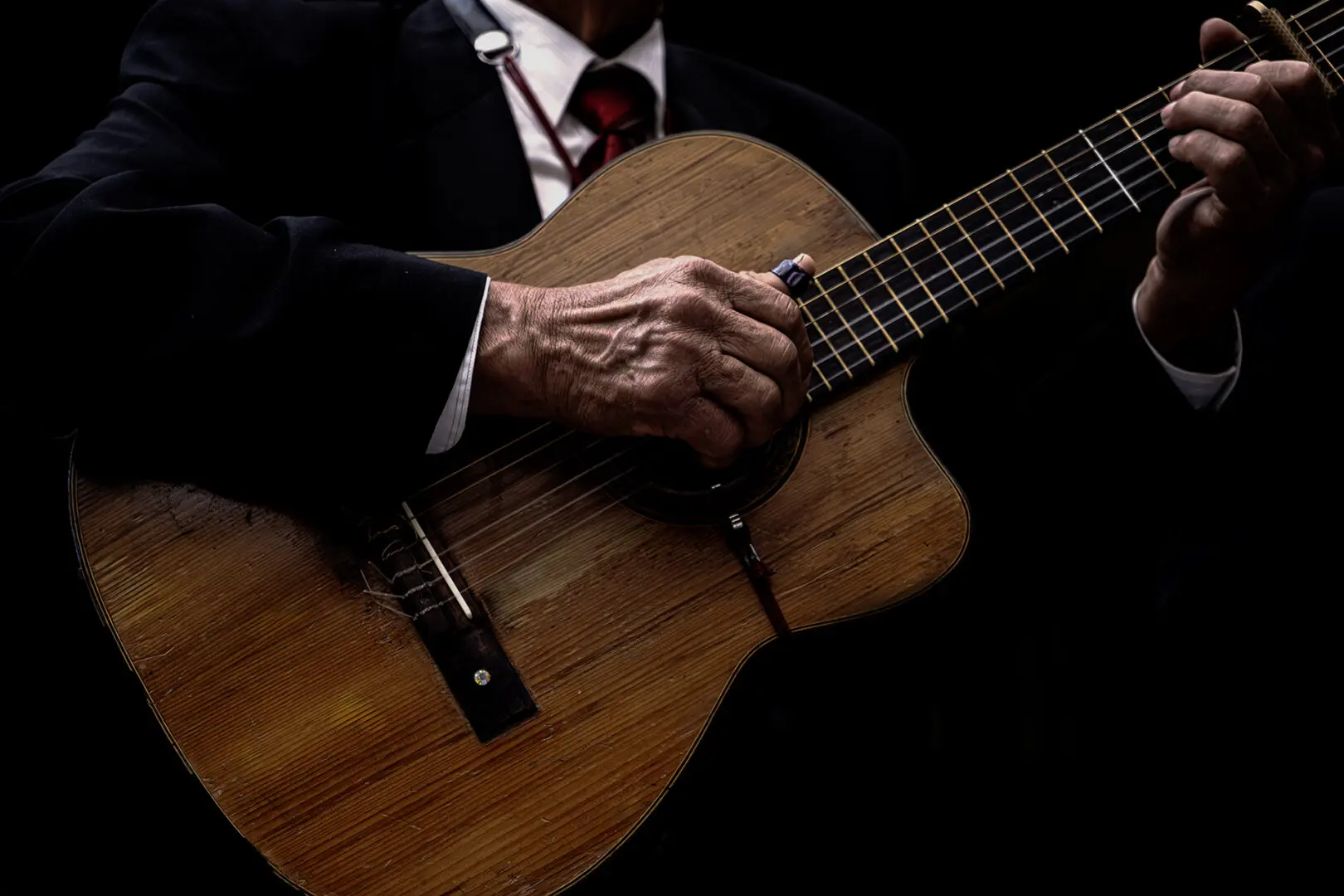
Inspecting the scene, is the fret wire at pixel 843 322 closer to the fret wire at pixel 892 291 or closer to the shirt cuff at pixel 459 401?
the fret wire at pixel 892 291

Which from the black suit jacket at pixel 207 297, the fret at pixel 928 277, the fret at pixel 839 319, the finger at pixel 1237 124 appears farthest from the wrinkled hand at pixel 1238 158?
the black suit jacket at pixel 207 297

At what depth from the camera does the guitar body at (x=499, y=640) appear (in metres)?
1.08

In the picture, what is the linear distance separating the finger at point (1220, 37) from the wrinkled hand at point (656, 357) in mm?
734

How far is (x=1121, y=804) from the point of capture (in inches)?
68.4

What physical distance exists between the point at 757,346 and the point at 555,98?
0.71m

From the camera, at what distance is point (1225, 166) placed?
4.00 ft

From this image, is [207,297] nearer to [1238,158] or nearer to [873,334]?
[873,334]

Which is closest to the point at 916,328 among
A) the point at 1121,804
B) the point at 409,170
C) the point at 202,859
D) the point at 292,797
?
the point at 409,170

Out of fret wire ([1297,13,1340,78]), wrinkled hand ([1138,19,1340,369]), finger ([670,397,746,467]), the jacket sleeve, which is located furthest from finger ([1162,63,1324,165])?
the jacket sleeve

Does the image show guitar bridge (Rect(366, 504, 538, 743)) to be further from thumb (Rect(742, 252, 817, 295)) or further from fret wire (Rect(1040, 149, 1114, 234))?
fret wire (Rect(1040, 149, 1114, 234))

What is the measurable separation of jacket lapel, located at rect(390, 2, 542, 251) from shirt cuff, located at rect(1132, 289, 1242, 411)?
3.30 ft

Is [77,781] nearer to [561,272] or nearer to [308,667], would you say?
[308,667]

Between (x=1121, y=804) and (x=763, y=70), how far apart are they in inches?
63.3

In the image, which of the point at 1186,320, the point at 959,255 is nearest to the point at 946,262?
the point at 959,255
